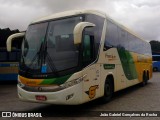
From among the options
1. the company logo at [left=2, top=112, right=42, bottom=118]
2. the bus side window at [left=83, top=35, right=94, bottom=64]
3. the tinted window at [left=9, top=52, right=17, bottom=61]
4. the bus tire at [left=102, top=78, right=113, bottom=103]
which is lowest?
the company logo at [left=2, top=112, right=42, bottom=118]

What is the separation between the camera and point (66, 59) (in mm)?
8719

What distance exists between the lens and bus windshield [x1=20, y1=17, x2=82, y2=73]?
28.7 ft

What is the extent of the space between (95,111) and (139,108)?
1537 millimetres

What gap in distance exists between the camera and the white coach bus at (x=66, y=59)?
8.57 metres

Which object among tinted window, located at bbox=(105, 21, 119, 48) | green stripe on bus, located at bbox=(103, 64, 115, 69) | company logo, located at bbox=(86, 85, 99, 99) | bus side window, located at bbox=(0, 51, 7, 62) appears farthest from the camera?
bus side window, located at bbox=(0, 51, 7, 62)

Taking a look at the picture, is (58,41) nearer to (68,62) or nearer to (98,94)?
(68,62)

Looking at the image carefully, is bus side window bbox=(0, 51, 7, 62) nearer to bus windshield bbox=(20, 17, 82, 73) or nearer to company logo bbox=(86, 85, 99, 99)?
bus windshield bbox=(20, 17, 82, 73)

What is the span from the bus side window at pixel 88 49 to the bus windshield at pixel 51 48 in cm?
40

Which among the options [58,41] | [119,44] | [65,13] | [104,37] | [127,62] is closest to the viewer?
[58,41]

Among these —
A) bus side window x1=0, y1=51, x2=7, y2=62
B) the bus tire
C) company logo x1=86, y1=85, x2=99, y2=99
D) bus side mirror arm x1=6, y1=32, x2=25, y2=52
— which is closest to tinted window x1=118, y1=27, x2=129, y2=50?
the bus tire

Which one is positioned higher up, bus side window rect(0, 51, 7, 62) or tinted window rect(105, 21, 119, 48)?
tinted window rect(105, 21, 119, 48)

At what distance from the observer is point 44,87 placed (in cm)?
872

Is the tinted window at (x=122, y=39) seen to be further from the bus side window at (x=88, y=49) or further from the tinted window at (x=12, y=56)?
the tinted window at (x=12, y=56)

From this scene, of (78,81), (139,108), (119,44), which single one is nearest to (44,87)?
(78,81)
